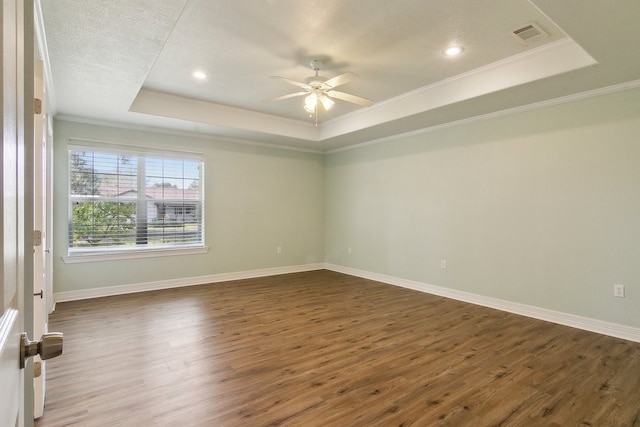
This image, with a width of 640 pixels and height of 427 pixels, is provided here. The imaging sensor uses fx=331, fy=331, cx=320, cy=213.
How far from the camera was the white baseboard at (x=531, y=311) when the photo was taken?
3367 millimetres

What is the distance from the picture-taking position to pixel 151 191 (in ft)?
17.0

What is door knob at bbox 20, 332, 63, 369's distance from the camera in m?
0.67

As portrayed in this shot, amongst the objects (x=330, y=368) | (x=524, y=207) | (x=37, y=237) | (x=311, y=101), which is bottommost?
(x=330, y=368)

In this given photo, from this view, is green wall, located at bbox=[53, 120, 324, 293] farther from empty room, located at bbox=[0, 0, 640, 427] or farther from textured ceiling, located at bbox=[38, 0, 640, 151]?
textured ceiling, located at bbox=[38, 0, 640, 151]

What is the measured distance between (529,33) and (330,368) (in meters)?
3.25

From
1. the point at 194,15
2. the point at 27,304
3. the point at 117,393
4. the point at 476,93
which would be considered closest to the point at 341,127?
the point at 476,93

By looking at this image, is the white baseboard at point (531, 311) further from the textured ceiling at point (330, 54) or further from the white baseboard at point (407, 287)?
the textured ceiling at point (330, 54)

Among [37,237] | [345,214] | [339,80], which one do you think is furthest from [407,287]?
[37,237]

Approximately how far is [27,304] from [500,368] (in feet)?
9.94

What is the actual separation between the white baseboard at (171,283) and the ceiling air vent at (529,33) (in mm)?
5085

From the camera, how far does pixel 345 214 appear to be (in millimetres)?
6629

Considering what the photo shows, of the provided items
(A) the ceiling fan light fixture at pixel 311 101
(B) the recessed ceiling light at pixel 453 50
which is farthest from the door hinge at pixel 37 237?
(B) the recessed ceiling light at pixel 453 50

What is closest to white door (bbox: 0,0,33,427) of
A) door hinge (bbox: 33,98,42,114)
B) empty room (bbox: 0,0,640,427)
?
empty room (bbox: 0,0,640,427)

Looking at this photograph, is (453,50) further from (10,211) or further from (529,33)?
(10,211)
